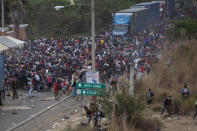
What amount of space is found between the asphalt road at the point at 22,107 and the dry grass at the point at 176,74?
4.78 meters

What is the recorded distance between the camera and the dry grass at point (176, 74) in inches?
813

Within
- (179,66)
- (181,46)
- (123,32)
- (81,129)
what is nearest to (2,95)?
(81,129)

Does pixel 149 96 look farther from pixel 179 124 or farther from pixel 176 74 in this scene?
pixel 176 74

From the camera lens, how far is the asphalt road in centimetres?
1794

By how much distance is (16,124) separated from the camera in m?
17.4

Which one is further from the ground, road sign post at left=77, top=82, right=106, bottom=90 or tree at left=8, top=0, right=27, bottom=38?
tree at left=8, top=0, right=27, bottom=38

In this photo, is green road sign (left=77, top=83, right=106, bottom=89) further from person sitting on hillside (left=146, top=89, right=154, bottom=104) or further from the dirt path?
person sitting on hillside (left=146, top=89, right=154, bottom=104)

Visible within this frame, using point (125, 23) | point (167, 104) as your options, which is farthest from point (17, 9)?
point (167, 104)

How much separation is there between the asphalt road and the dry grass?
4782 millimetres

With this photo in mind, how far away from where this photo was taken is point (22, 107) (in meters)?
20.9

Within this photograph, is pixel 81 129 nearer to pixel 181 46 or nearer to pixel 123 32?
pixel 181 46

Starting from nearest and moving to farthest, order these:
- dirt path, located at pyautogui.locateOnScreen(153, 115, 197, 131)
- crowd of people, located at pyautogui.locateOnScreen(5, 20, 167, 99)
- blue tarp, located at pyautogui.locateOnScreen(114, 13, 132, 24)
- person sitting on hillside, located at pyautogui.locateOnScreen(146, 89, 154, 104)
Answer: dirt path, located at pyautogui.locateOnScreen(153, 115, 197, 131), person sitting on hillside, located at pyautogui.locateOnScreen(146, 89, 154, 104), crowd of people, located at pyautogui.locateOnScreen(5, 20, 167, 99), blue tarp, located at pyautogui.locateOnScreen(114, 13, 132, 24)

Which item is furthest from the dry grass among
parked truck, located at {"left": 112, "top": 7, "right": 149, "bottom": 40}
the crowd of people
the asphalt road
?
parked truck, located at {"left": 112, "top": 7, "right": 149, "bottom": 40}

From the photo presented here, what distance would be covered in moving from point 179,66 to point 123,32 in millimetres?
14734
